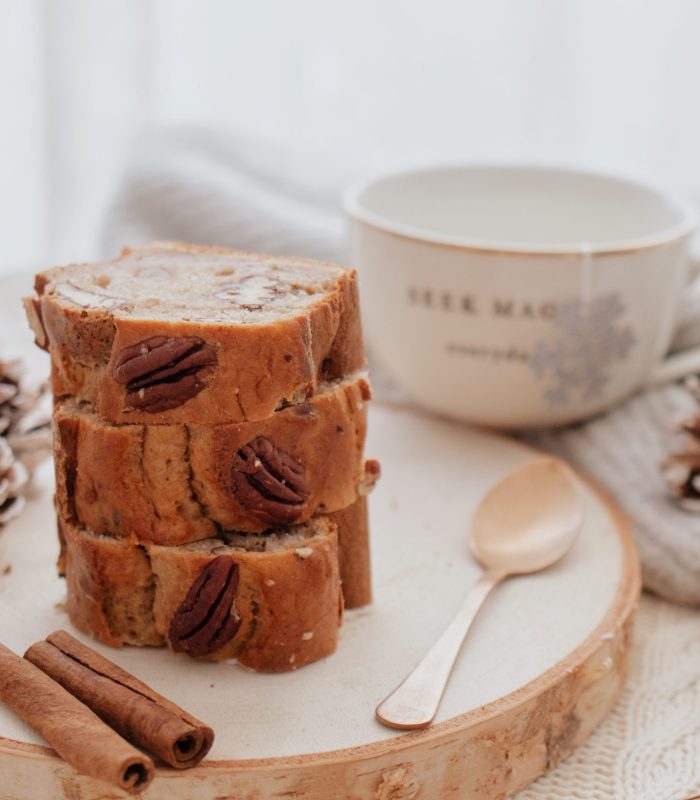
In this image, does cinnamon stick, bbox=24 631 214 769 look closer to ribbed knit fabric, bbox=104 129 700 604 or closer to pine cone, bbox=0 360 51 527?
pine cone, bbox=0 360 51 527

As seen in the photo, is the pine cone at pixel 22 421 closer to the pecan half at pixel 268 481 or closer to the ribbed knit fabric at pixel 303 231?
the pecan half at pixel 268 481

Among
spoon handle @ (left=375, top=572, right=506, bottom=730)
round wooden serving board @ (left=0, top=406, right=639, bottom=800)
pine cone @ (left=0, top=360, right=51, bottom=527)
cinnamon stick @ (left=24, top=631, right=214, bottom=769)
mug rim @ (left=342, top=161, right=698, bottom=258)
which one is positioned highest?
mug rim @ (left=342, top=161, right=698, bottom=258)

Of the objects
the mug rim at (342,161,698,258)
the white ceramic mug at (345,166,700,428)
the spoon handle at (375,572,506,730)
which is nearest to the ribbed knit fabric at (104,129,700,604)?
the white ceramic mug at (345,166,700,428)

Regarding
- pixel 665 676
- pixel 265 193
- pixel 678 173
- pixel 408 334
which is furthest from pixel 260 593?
pixel 678 173

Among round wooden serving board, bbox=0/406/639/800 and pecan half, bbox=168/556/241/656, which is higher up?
pecan half, bbox=168/556/241/656

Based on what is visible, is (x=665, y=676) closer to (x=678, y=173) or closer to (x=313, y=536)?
(x=313, y=536)

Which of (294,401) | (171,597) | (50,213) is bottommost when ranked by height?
(50,213)
